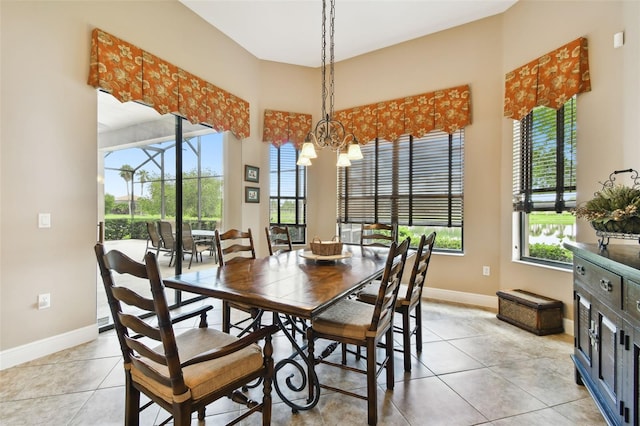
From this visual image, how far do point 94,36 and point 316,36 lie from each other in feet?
8.27

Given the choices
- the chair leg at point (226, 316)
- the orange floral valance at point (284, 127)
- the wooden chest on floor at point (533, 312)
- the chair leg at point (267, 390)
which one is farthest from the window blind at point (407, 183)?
the chair leg at point (267, 390)

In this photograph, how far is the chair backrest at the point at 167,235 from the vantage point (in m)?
3.61

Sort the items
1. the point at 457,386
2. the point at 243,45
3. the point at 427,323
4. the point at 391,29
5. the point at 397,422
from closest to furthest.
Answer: the point at 397,422 < the point at 457,386 < the point at 427,323 < the point at 391,29 < the point at 243,45

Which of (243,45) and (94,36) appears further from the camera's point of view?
(243,45)

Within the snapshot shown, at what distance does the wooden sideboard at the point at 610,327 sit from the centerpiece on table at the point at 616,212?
12 cm

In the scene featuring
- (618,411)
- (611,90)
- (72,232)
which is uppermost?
(611,90)

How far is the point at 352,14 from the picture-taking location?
3564 millimetres

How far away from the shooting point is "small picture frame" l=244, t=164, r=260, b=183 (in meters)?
4.32

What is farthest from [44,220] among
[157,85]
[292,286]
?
[292,286]

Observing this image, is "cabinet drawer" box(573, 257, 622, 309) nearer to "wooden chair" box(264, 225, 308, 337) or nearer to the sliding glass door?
"wooden chair" box(264, 225, 308, 337)

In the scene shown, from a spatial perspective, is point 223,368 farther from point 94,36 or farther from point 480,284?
point 480,284

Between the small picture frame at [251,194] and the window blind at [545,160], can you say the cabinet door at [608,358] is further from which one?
the small picture frame at [251,194]

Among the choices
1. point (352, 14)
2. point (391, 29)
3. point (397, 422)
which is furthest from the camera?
point (391, 29)

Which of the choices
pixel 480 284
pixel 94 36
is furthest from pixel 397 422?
pixel 94 36
